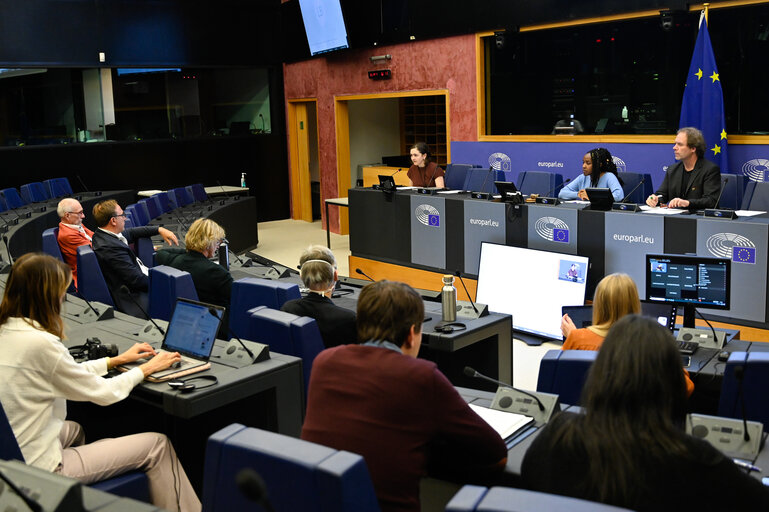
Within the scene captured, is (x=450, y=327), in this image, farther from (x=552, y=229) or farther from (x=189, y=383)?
(x=552, y=229)

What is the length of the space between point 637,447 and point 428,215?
229 inches

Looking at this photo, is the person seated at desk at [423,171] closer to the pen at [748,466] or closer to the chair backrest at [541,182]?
the chair backrest at [541,182]

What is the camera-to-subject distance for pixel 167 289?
14.8 feet

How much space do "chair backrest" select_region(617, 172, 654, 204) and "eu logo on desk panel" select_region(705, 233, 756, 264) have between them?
6.13 feet

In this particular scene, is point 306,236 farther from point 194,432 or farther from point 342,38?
point 194,432

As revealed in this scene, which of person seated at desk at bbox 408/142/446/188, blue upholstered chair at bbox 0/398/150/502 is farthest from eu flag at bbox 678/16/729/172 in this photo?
blue upholstered chair at bbox 0/398/150/502

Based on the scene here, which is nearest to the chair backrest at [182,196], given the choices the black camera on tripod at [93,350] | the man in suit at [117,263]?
the man in suit at [117,263]

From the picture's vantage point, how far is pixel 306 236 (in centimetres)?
1225

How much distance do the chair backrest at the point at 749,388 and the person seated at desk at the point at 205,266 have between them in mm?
2963

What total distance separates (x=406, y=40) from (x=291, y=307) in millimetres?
7480

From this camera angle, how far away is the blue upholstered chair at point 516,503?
1.38 metres

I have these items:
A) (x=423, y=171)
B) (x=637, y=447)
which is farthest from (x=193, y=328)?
(x=423, y=171)

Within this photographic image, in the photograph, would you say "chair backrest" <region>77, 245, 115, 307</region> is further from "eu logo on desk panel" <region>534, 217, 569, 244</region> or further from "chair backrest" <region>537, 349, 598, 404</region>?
"chair backrest" <region>537, 349, 598, 404</region>

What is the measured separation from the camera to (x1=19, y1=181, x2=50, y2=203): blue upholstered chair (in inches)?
406
